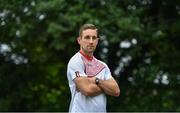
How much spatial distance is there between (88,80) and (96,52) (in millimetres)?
7466

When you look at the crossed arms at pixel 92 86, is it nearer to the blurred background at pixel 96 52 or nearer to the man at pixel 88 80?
the man at pixel 88 80

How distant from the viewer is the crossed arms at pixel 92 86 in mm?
4043

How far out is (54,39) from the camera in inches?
391

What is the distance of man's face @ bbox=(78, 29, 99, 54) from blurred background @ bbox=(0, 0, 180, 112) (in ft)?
17.6

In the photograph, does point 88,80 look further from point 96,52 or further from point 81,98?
point 96,52

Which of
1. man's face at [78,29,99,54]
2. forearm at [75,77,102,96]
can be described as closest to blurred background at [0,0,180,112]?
man's face at [78,29,99,54]

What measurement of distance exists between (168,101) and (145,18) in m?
1.67

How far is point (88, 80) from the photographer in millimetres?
4102

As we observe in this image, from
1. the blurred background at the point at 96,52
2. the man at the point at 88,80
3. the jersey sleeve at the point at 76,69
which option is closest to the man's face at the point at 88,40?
the man at the point at 88,80

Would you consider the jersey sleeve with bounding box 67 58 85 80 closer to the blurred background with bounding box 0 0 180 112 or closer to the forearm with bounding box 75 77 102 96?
the forearm with bounding box 75 77 102 96

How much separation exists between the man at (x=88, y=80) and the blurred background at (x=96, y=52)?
5.38 m

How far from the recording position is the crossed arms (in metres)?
4.04

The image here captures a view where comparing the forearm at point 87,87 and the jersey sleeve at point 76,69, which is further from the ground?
the jersey sleeve at point 76,69

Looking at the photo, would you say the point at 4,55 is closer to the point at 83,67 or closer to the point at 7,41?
the point at 7,41
